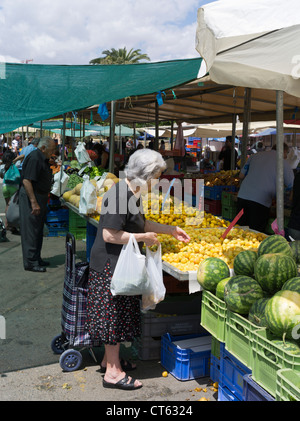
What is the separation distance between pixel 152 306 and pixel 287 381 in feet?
5.01

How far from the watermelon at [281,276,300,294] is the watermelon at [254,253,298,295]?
91 mm

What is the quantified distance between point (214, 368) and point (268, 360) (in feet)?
4.32

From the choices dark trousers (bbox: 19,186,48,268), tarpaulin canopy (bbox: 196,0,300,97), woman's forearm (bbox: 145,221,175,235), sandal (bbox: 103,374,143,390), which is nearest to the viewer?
tarpaulin canopy (bbox: 196,0,300,97)

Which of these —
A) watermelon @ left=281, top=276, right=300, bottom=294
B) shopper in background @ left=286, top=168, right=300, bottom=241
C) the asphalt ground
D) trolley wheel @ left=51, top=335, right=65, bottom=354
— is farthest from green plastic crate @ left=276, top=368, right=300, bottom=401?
shopper in background @ left=286, top=168, right=300, bottom=241

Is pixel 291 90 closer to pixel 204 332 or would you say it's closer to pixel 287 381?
pixel 287 381

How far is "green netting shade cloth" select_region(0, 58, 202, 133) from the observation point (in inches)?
166

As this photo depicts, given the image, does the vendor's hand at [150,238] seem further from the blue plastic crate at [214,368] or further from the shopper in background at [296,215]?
the shopper in background at [296,215]

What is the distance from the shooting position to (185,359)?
3854 mm

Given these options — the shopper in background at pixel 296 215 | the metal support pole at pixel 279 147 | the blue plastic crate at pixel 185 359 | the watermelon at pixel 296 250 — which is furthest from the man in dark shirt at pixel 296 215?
the blue plastic crate at pixel 185 359

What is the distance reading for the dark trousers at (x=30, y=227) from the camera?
22.4 ft

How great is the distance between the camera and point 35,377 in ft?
A: 12.8

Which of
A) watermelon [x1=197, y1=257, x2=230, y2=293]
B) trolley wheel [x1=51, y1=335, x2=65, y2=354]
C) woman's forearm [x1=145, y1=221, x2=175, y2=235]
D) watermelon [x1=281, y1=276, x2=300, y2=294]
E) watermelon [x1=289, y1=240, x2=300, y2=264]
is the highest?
woman's forearm [x1=145, y1=221, x2=175, y2=235]

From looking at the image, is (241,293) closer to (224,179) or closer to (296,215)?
(296,215)

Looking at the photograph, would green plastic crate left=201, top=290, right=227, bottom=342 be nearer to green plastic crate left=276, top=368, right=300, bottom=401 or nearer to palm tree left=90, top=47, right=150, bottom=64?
green plastic crate left=276, top=368, right=300, bottom=401
